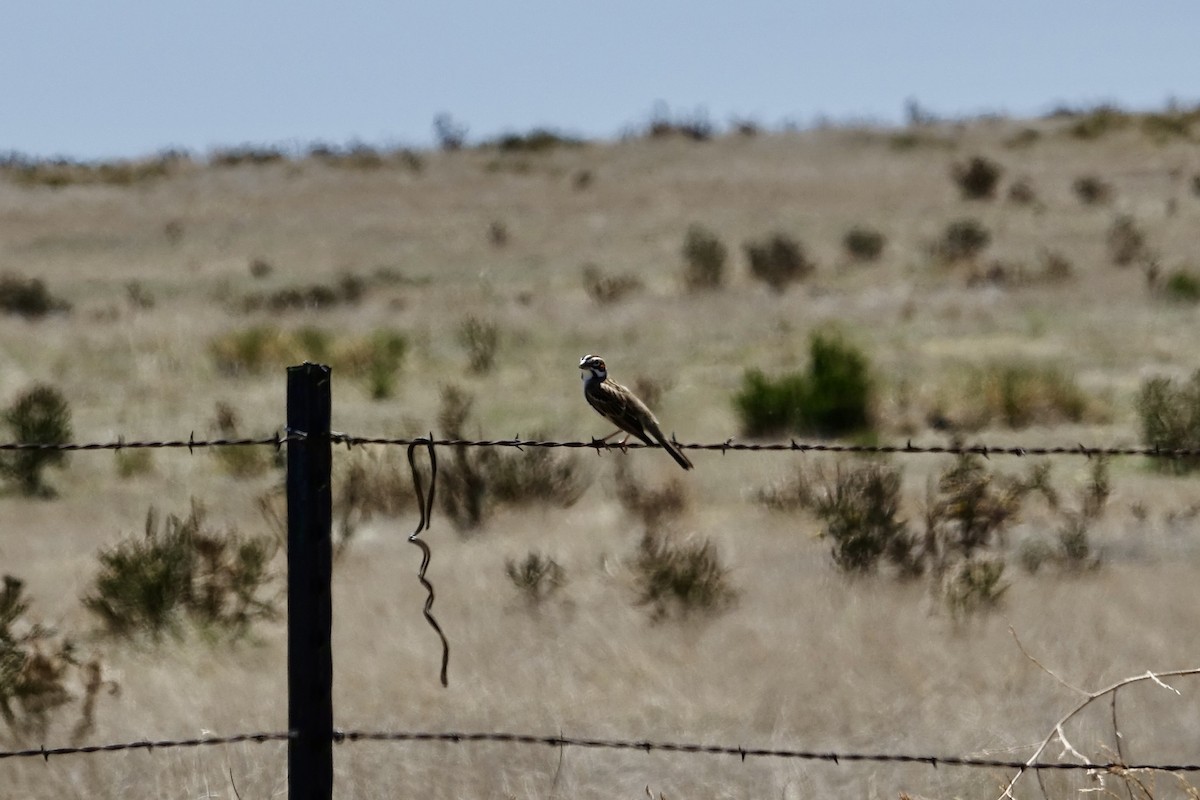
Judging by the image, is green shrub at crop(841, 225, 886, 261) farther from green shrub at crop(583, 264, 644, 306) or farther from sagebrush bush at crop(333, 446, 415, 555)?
sagebrush bush at crop(333, 446, 415, 555)

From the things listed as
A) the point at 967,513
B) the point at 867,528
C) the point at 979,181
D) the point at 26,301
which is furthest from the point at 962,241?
the point at 867,528

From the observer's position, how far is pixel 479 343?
90.9 ft

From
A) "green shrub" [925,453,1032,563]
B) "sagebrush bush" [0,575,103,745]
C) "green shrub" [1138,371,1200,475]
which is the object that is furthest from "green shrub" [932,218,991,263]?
"sagebrush bush" [0,575,103,745]

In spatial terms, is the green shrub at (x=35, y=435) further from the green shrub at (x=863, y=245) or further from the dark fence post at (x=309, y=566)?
the green shrub at (x=863, y=245)

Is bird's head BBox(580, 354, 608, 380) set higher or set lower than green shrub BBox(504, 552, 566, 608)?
higher

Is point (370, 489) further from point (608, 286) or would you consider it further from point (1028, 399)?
point (608, 286)

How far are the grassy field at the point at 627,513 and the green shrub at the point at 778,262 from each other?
604mm

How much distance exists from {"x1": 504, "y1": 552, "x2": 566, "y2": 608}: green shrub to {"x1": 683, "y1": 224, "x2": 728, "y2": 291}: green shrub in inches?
1079

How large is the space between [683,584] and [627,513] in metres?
3.98

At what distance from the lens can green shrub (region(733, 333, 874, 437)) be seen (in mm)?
20141

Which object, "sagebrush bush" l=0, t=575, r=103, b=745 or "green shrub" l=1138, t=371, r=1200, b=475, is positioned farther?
"green shrub" l=1138, t=371, r=1200, b=475

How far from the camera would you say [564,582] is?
11.2 meters

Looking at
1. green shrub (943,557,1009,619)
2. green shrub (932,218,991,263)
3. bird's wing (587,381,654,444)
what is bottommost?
green shrub (943,557,1009,619)

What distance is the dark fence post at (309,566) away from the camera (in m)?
4.33
